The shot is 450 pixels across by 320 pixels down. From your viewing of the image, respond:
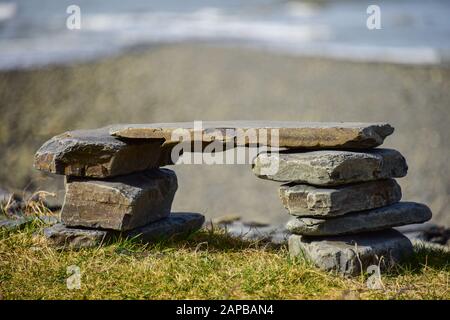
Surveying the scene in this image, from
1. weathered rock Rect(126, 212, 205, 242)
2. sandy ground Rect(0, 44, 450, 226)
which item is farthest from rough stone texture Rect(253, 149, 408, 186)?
sandy ground Rect(0, 44, 450, 226)

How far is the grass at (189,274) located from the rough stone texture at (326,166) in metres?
0.70

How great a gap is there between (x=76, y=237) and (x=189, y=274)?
1.31 m

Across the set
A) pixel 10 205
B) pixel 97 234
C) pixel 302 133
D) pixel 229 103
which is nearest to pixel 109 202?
pixel 97 234

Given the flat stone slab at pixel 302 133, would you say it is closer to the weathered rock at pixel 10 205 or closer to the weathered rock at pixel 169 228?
the weathered rock at pixel 169 228

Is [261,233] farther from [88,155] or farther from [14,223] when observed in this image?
[14,223]

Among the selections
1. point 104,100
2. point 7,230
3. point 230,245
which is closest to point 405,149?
point 104,100

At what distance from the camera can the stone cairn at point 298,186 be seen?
5660 millimetres

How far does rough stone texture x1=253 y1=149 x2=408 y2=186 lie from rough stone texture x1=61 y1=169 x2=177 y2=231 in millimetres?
1124

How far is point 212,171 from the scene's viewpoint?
1484 centimetres

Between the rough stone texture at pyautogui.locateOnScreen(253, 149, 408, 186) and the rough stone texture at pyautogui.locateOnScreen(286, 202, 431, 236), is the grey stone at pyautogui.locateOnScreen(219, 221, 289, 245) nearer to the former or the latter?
the rough stone texture at pyautogui.locateOnScreen(286, 202, 431, 236)
